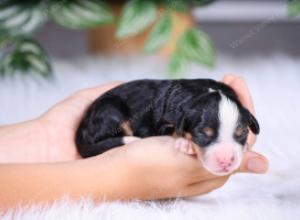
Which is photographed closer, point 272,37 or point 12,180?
point 12,180

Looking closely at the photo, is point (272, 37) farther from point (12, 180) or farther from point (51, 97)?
point (12, 180)

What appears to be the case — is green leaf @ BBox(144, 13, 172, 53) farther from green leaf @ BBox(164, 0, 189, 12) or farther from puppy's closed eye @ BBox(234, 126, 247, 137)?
puppy's closed eye @ BBox(234, 126, 247, 137)

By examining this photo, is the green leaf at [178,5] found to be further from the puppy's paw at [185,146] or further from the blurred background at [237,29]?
the puppy's paw at [185,146]

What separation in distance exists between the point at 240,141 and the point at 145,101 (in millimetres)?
336

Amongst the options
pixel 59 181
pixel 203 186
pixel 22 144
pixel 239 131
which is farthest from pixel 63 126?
pixel 239 131

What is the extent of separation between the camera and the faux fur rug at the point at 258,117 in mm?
1229

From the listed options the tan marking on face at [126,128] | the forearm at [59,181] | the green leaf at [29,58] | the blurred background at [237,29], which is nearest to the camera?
the forearm at [59,181]

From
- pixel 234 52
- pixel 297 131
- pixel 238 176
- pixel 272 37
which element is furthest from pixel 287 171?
pixel 272 37

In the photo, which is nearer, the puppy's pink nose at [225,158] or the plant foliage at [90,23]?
the puppy's pink nose at [225,158]

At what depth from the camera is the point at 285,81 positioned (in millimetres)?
2459

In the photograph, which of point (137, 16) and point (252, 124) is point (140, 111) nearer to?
point (252, 124)

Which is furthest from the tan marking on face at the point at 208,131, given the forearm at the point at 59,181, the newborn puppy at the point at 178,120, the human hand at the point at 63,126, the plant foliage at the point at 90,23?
→ the plant foliage at the point at 90,23

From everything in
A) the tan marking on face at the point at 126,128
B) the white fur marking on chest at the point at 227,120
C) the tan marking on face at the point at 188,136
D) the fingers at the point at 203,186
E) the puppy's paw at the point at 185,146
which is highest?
the white fur marking on chest at the point at 227,120

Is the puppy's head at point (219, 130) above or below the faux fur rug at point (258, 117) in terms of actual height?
above
